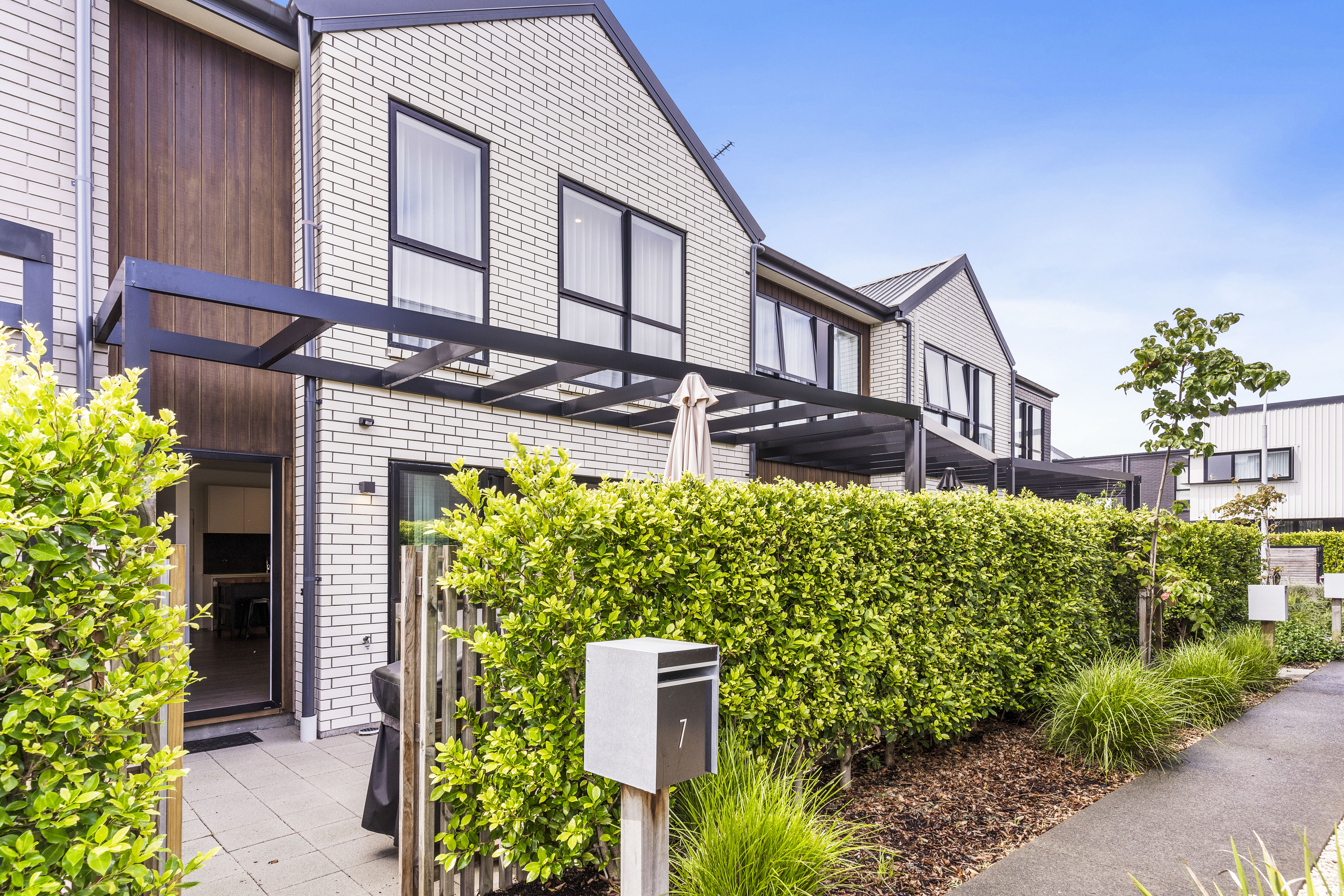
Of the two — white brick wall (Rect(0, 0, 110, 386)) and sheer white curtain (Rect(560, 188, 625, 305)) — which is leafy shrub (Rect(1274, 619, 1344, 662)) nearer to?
sheer white curtain (Rect(560, 188, 625, 305))

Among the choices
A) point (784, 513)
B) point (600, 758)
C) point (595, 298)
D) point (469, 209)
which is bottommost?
point (600, 758)

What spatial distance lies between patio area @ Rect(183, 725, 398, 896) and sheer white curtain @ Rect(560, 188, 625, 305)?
4989 millimetres

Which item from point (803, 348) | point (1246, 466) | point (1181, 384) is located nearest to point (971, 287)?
point (803, 348)

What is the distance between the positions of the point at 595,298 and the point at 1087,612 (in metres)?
5.66

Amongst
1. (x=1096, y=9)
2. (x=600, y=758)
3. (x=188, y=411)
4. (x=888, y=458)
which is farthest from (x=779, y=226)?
(x=600, y=758)

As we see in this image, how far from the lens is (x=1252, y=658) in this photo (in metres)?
7.30

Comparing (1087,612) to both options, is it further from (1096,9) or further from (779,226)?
(779,226)

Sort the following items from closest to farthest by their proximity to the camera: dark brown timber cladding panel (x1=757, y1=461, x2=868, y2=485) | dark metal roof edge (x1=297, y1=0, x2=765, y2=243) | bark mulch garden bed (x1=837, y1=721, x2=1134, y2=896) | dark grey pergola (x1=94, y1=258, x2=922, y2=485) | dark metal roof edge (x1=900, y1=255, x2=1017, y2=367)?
1. bark mulch garden bed (x1=837, y1=721, x2=1134, y2=896)
2. dark grey pergola (x1=94, y1=258, x2=922, y2=485)
3. dark metal roof edge (x1=297, y1=0, x2=765, y2=243)
4. dark brown timber cladding panel (x1=757, y1=461, x2=868, y2=485)
5. dark metal roof edge (x1=900, y1=255, x2=1017, y2=367)

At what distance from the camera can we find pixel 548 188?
303 inches

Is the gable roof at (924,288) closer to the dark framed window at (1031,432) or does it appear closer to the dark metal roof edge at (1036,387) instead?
the dark metal roof edge at (1036,387)

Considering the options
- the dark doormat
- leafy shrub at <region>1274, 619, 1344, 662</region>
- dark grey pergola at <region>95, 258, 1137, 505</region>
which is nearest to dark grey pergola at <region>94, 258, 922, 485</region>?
dark grey pergola at <region>95, 258, 1137, 505</region>

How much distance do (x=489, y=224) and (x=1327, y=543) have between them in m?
24.6

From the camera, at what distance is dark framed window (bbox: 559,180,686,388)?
7.98 metres

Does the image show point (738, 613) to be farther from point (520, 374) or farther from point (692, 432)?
point (520, 374)
